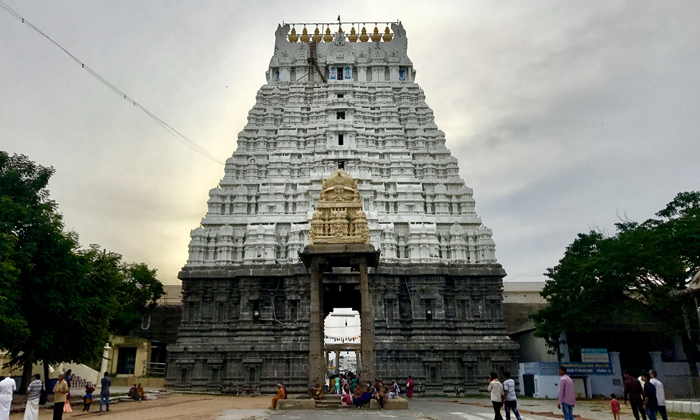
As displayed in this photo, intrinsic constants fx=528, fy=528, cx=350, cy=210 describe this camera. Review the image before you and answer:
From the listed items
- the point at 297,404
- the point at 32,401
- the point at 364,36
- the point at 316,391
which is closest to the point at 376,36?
the point at 364,36

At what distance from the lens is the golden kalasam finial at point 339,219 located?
23.0 metres

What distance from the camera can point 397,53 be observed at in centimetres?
5212

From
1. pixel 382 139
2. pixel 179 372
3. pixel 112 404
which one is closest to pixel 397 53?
pixel 382 139

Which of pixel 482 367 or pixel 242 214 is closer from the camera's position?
pixel 482 367

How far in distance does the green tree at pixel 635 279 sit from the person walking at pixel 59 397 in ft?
84.8

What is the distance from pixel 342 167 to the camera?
141ft

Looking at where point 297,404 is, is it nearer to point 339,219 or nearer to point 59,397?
point 339,219

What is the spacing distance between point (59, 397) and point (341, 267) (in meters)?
20.2

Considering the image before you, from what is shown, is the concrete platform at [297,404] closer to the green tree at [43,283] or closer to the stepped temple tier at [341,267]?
the stepped temple tier at [341,267]

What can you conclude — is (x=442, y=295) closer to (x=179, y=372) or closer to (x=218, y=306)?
(x=218, y=306)

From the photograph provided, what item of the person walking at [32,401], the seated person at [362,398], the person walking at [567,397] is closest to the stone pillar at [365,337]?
the seated person at [362,398]

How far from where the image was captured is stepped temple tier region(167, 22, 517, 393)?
34.9 metres

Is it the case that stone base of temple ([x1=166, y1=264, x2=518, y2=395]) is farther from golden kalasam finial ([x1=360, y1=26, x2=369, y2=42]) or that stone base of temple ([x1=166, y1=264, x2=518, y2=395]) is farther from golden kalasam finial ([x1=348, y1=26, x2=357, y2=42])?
golden kalasam finial ([x1=348, y1=26, x2=357, y2=42])

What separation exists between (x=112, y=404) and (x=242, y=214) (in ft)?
60.6
